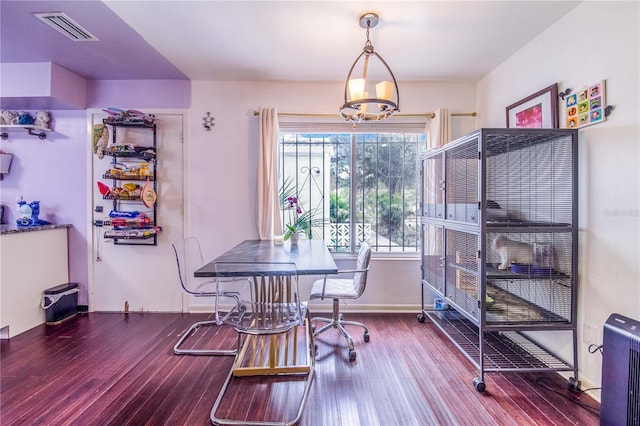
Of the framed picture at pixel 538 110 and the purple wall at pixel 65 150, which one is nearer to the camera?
the framed picture at pixel 538 110

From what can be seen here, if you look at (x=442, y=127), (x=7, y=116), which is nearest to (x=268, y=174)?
(x=442, y=127)

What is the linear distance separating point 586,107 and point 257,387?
111 inches

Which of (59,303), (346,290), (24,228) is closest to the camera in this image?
(346,290)

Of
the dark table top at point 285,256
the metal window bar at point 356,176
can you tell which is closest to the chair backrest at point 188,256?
the dark table top at point 285,256

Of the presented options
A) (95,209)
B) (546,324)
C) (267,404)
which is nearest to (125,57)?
(95,209)

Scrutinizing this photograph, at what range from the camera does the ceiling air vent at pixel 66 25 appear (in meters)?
2.06

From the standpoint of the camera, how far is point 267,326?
1.79 metres

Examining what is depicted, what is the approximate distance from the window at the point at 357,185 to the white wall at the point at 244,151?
0.29m

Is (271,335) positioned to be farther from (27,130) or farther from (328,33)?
(27,130)

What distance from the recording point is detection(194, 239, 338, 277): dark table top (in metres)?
1.85

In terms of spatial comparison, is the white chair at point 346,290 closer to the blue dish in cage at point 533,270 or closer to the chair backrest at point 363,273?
the chair backrest at point 363,273

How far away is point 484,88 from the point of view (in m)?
3.05

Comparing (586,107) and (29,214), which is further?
(29,214)

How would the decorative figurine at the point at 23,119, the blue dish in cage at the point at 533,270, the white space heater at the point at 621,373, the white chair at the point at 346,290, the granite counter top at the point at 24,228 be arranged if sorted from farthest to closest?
the decorative figurine at the point at 23,119 → the granite counter top at the point at 24,228 → the white chair at the point at 346,290 → the blue dish in cage at the point at 533,270 → the white space heater at the point at 621,373
